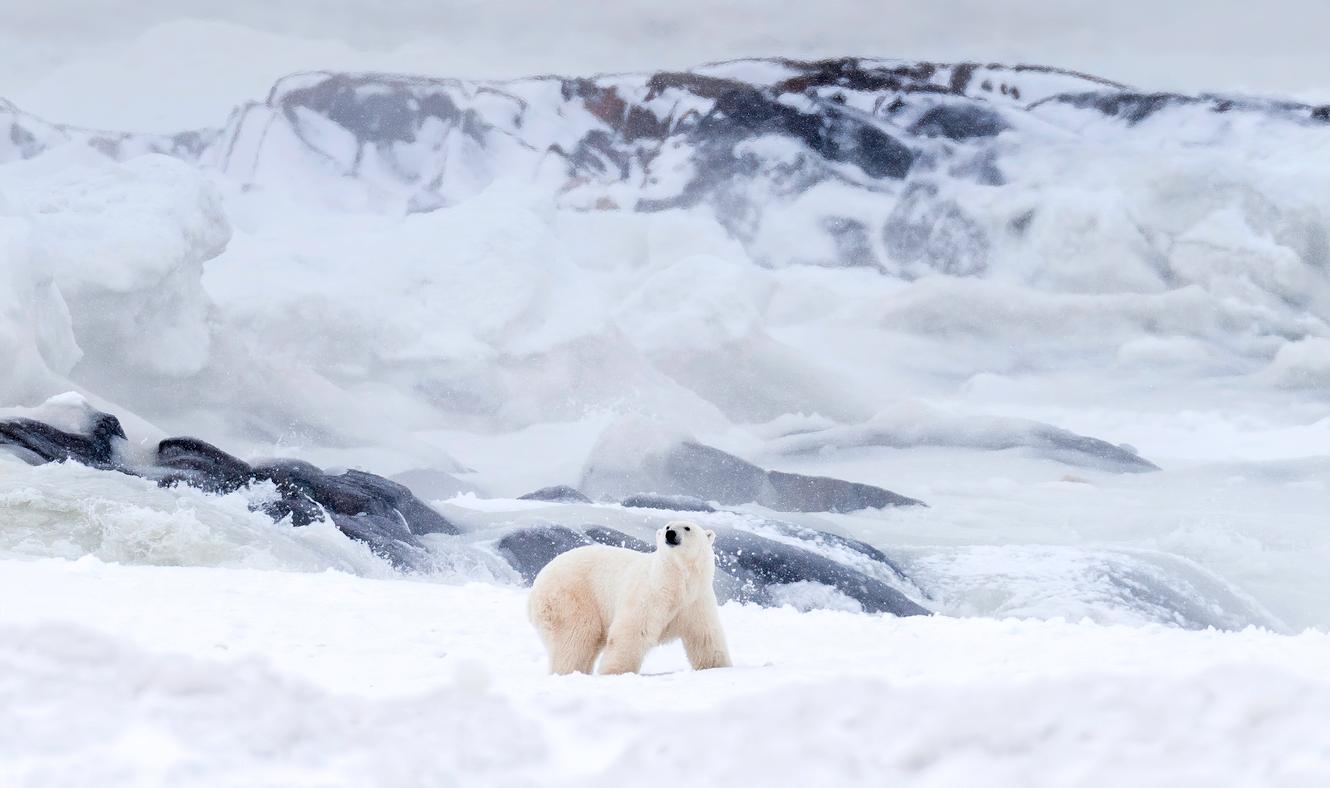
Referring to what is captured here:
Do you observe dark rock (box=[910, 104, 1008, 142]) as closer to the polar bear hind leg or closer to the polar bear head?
the polar bear head

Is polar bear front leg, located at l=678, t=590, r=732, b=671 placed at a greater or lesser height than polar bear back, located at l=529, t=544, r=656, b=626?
lesser

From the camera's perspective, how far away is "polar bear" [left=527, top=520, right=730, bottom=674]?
12.7 ft

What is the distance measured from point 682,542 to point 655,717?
46.5 inches

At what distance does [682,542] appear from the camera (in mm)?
3914

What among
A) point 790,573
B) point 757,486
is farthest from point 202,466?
point 790,573

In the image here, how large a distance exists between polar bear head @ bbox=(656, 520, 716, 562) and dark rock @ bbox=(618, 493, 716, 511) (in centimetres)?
747

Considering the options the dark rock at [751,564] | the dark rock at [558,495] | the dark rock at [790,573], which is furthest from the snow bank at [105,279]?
the dark rock at [790,573]

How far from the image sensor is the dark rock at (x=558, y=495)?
11.8m

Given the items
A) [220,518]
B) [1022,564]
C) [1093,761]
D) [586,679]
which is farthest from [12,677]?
[1022,564]

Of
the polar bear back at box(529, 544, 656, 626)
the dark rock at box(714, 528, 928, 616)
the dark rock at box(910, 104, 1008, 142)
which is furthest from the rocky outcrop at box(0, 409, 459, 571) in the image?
the dark rock at box(910, 104, 1008, 142)

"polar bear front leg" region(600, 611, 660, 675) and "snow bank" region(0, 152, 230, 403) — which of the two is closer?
"polar bear front leg" region(600, 611, 660, 675)

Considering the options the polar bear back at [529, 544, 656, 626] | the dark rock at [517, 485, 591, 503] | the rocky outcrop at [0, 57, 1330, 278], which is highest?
the rocky outcrop at [0, 57, 1330, 278]

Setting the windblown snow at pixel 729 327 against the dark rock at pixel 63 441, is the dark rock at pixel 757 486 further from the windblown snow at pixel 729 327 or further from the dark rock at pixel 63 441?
the dark rock at pixel 63 441

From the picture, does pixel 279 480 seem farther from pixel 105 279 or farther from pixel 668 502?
pixel 668 502
